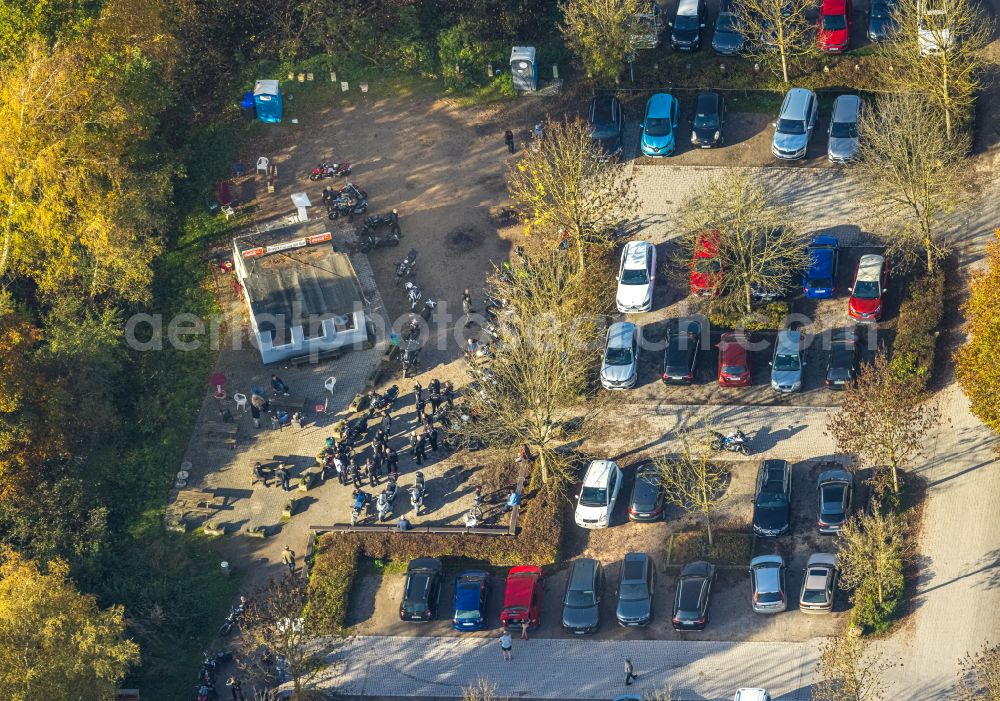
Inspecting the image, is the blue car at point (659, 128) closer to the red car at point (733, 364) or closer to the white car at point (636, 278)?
the white car at point (636, 278)

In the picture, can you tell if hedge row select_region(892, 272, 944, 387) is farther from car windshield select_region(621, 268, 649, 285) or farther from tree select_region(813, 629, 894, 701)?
tree select_region(813, 629, 894, 701)

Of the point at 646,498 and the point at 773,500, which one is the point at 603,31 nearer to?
the point at 646,498

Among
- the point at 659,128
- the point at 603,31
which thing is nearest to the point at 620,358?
the point at 659,128

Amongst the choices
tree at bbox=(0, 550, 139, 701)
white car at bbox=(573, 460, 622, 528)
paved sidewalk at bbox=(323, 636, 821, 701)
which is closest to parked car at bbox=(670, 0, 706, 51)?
white car at bbox=(573, 460, 622, 528)

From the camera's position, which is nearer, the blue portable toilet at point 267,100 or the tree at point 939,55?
the tree at point 939,55

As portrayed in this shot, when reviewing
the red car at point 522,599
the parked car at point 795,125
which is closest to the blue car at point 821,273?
the parked car at point 795,125

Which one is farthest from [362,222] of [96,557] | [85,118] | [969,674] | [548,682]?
[969,674]
